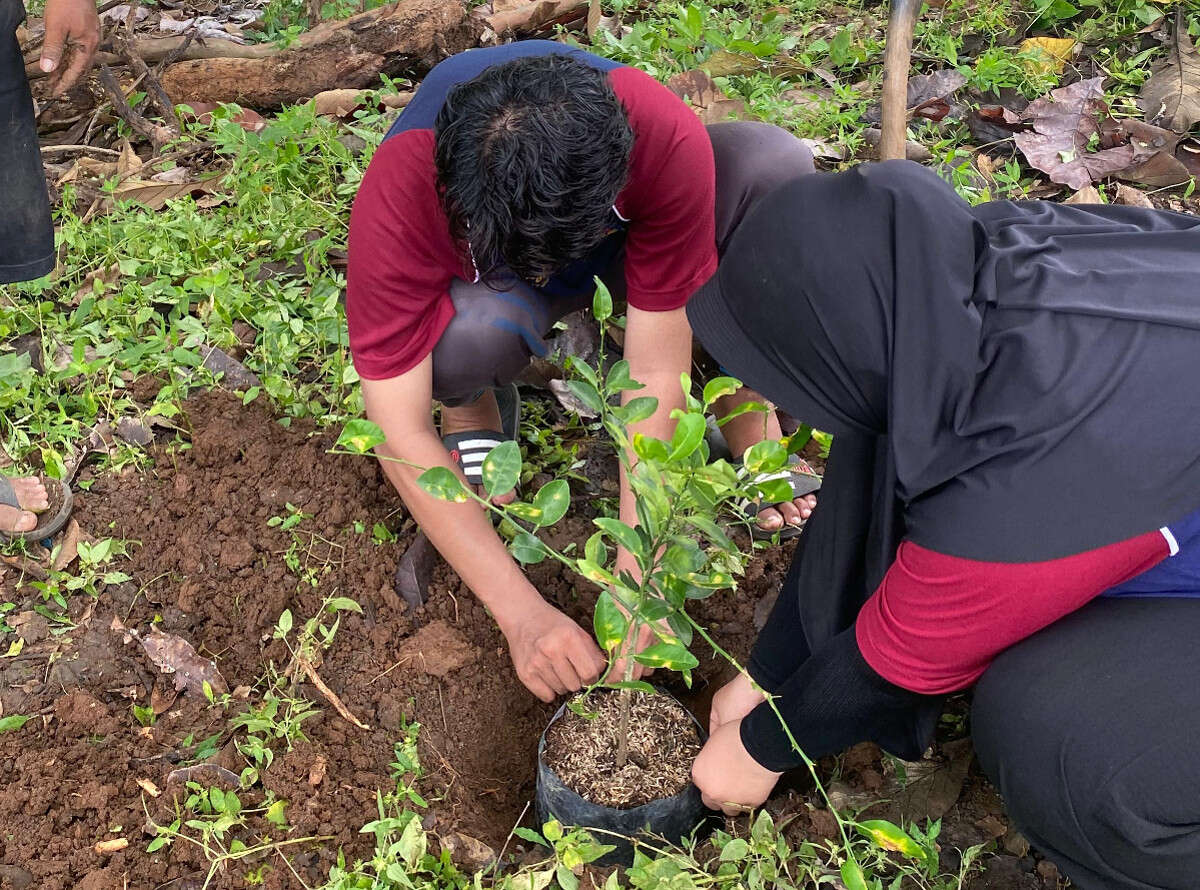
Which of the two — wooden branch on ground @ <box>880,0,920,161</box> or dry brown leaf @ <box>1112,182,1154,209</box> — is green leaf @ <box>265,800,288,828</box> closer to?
wooden branch on ground @ <box>880,0,920,161</box>

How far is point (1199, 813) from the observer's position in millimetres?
1213

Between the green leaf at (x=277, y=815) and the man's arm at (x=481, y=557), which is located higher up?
the man's arm at (x=481, y=557)

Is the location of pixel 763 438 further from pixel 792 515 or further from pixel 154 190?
pixel 154 190

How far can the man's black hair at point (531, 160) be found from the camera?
1.40 metres

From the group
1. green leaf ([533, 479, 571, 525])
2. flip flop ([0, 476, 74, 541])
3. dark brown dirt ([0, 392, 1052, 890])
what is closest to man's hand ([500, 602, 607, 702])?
dark brown dirt ([0, 392, 1052, 890])

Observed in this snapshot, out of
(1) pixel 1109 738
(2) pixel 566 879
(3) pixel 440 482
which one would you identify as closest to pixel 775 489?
(3) pixel 440 482

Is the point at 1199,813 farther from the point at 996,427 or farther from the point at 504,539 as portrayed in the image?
the point at 504,539

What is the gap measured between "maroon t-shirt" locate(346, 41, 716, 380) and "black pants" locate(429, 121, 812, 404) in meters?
0.05

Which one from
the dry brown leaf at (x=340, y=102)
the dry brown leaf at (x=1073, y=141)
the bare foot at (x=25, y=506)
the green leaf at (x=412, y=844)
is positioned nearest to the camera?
the green leaf at (x=412, y=844)

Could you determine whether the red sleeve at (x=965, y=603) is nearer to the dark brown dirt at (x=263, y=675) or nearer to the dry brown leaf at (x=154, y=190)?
the dark brown dirt at (x=263, y=675)

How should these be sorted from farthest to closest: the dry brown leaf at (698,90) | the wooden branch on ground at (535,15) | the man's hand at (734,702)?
the wooden branch on ground at (535,15)
the dry brown leaf at (698,90)
the man's hand at (734,702)

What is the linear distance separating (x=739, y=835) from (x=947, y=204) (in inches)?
40.5

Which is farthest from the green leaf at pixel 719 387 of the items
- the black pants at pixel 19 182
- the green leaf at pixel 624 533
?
the black pants at pixel 19 182

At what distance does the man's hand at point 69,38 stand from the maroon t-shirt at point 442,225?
107 cm
